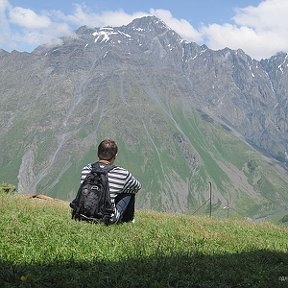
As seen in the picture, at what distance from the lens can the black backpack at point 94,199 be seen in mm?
9883

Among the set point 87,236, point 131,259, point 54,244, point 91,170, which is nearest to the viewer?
point 131,259

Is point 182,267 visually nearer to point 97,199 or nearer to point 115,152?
point 97,199

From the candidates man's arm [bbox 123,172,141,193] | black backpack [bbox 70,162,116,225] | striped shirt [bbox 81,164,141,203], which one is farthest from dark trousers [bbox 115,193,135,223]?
black backpack [bbox 70,162,116,225]

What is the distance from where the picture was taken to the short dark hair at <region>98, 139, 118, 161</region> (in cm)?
1064

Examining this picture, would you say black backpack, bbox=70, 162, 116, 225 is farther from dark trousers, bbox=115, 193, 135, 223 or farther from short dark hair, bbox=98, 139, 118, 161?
dark trousers, bbox=115, 193, 135, 223

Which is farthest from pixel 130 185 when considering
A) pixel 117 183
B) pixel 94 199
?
pixel 94 199

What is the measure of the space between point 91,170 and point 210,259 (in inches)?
151

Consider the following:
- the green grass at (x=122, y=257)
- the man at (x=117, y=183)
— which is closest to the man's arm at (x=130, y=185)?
the man at (x=117, y=183)

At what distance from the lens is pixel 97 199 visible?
32.6ft

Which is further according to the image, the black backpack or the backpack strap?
the backpack strap

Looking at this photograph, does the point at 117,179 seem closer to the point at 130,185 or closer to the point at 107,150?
the point at 130,185

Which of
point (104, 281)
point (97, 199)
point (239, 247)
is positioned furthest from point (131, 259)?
point (239, 247)

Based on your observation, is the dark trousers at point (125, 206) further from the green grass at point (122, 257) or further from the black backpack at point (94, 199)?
the black backpack at point (94, 199)

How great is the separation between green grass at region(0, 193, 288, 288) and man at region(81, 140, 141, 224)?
55cm
